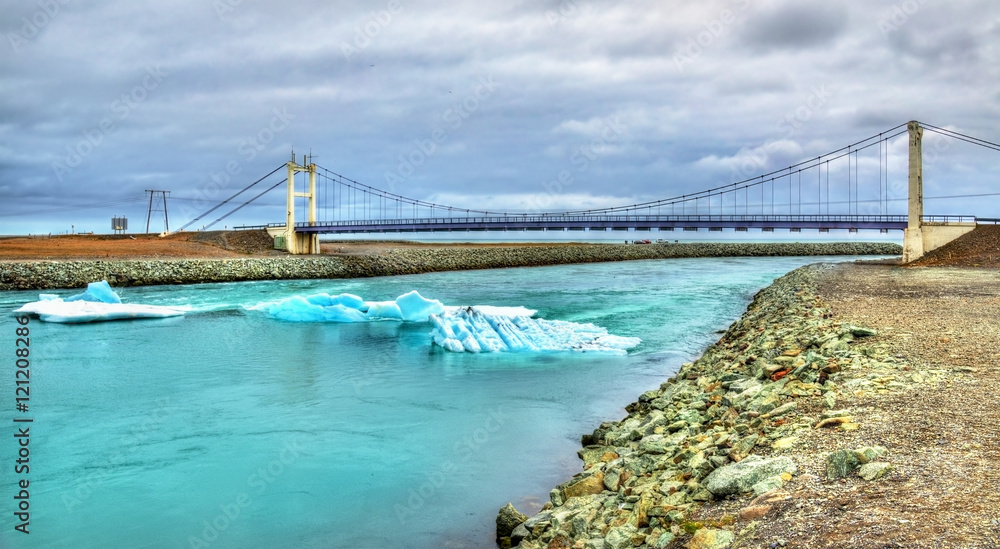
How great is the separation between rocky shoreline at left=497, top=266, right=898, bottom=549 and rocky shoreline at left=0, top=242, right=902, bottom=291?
32547 mm

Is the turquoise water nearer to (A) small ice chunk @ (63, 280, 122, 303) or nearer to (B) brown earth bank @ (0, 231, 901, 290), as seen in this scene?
(A) small ice chunk @ (63, 280, 122, 303)

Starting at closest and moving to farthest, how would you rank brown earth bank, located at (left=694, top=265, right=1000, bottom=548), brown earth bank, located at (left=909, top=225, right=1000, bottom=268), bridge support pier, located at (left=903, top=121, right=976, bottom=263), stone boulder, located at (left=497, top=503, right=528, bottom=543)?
brown earth bank, located at (left=694, top=265, right=1000, bottom=548) < stone boulder, located at (left=497, top=503, right=528, bottom=543) < brown earth bank, located at (left=909, top=225, right=1000, bottom=268) < bridge support pier, located at (left=903, top=121, right=976, bottom=263)

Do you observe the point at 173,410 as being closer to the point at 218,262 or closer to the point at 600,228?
the point at 218,262

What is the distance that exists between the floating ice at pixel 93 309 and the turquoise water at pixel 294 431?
1.25m

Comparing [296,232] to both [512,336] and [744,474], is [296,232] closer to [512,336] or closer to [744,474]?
[512,336]

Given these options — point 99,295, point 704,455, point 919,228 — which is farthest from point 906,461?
point 919,228

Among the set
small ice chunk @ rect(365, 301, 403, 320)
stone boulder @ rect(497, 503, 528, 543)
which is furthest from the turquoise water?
small ice chunk @ rect(365, 301, 403, 320)

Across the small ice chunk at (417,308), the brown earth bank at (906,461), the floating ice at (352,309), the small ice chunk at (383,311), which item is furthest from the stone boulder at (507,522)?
the small ice chunk at (383,311)

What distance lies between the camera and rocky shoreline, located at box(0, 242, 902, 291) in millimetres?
32938

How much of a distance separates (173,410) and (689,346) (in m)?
11.3

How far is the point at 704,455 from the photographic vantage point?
233 inches

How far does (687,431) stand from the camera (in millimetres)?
7262

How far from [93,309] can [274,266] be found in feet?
70.5

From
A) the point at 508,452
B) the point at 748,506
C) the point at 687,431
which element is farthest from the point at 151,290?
the point at 748,506
